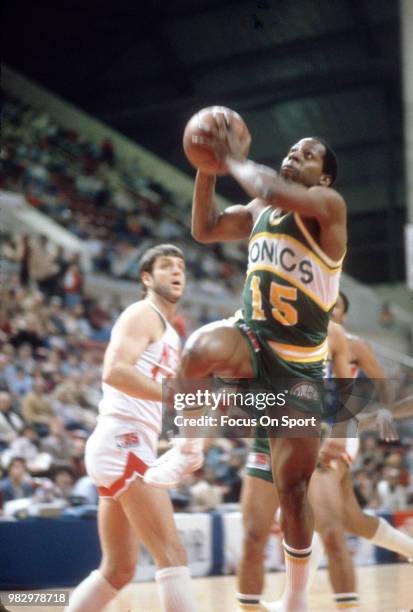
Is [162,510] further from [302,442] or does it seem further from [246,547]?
[246,547]

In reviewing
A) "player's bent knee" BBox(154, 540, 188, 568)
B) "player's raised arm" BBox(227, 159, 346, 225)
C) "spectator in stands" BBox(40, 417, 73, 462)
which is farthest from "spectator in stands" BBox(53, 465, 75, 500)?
"player's raised arm" BBox(227, 159, 346, 225)

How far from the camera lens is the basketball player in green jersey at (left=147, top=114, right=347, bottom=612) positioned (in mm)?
3512

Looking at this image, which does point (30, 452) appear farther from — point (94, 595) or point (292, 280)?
point (292, 280)

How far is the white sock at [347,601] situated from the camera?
4.76 meters

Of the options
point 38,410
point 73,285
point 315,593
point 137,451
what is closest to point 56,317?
point 73,285

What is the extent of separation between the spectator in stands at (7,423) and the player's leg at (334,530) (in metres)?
4.40

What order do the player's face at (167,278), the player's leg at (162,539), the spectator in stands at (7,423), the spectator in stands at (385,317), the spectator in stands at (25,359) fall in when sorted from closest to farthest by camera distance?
the player's leg at (162,539) → the player's face at (167,278) → the spectator in stands at (7,423) → the spectator in stands at (25,359) → the spectator in stands at (385,317)

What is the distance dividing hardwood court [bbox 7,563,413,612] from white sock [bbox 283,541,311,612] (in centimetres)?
134

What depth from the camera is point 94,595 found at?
12.5ft

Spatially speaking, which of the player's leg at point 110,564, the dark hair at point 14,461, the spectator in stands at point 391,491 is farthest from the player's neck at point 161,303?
the spectator in stands at point 391,491

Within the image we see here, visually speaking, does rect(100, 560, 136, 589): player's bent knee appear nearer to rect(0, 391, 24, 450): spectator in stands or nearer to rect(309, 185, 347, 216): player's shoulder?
rect(309, 185, 347, 216): player's shoulder

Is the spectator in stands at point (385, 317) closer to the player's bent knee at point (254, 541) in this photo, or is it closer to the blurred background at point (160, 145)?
the blurred background at point (160, 145)

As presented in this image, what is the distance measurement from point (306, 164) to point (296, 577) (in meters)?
1.75

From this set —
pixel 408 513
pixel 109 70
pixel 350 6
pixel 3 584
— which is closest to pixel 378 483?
pixel 408 513
